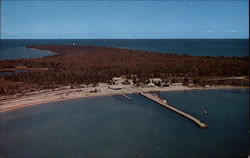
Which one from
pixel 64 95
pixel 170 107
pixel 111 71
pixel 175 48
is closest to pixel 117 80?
pixel 111 71

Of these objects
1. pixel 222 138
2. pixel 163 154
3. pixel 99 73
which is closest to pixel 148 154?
pixel 163 154

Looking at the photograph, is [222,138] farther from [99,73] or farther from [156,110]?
[99,73]

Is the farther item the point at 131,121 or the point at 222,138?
the point at 131,121

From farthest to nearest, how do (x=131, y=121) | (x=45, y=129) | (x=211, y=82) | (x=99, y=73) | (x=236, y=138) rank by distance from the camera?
(x=99, y=73) → (x=211, y=82) → (x=131, y=121) → (x=45, y=129) → (x=236, y=138)

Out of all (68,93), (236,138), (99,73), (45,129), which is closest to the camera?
(236,138)

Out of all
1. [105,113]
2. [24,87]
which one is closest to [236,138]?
[105,113]

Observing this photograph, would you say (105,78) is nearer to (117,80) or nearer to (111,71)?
(117,80)
